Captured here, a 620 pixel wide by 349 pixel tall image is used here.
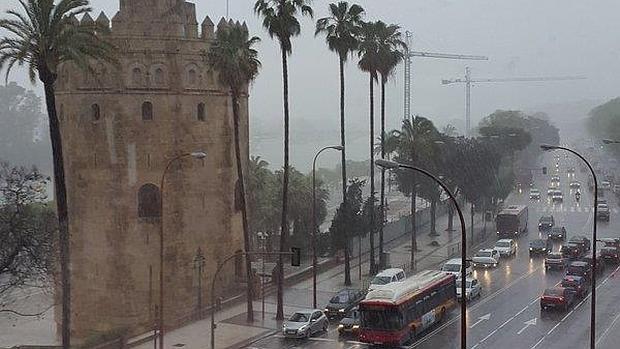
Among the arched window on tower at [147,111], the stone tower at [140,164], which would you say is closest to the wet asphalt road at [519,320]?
the stone tower at [140,164]

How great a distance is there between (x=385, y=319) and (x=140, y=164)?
17.1 meters

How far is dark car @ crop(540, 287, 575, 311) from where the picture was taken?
4141cm

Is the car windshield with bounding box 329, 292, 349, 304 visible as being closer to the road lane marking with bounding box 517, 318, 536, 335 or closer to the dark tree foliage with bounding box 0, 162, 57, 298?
the road lane marking with bounding box 517, 318, 536, 335

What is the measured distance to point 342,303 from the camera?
4197cm

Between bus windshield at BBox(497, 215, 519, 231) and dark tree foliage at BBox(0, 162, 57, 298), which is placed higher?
dark tree foliage at BBox(0, 162, 57, 298)

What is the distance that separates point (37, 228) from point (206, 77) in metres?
19.3

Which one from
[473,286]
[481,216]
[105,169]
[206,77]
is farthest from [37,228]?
[481,216]

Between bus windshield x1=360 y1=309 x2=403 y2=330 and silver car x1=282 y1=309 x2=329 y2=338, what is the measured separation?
169 inches

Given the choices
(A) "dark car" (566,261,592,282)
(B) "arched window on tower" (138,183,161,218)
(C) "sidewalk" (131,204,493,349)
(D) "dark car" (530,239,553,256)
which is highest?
(B) "arched window on tower" (138,183,161,218)

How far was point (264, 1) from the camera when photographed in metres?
42.9

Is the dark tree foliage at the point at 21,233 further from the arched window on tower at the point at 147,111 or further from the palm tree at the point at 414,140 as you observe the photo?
the palm tree at the point at 414,140

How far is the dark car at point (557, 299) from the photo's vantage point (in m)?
41.4

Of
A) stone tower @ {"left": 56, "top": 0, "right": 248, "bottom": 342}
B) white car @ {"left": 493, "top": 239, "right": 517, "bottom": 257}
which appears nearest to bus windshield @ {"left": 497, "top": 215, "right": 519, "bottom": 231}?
white car @ {"left": 493, "top": 239, "right": 517, "bottom": 257}

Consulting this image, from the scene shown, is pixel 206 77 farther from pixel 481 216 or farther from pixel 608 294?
pixel 481 216
